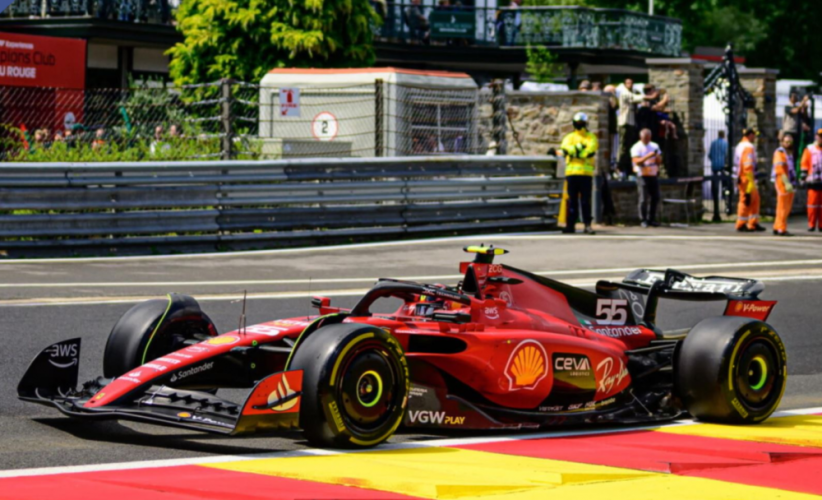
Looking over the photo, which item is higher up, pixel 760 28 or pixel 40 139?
pixel 760 28

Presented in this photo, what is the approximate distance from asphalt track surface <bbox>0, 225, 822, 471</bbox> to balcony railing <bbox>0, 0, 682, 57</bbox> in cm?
1702

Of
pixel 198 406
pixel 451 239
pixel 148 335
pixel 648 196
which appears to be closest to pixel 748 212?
pixel 648 196

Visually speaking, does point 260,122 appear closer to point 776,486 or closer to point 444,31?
point 776,486

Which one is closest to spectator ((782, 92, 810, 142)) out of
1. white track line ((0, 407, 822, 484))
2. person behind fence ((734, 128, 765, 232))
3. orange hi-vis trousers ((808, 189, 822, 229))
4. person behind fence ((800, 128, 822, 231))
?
person behind fence ((800, 128, 822, 231))

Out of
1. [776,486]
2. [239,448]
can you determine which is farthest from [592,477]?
[239,448]

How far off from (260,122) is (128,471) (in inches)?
573

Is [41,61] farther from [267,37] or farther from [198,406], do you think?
[198,406]

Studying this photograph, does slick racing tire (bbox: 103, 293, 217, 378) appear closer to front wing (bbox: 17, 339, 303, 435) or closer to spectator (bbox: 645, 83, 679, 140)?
front wing (bbox: 17, 339, 303, 435)

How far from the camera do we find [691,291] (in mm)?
8805

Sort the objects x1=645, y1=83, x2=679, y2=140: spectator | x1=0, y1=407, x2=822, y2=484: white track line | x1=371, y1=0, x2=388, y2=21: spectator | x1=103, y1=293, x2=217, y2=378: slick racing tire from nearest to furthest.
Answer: x1=0, y1=407, x2=822, y2=484: white track line
x1=103, y1=293, x2=217, y2=378: slick racing tire
x1=645, y1=83, x2=679, y2=140: spectator
x1=371, y1=0, x2=388, y2=21: spectator

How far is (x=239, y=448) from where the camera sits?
6.81m

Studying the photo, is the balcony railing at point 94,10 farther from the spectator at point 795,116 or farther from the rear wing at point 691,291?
the rear wing at point 691,291

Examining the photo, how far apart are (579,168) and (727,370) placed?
12.4 meters

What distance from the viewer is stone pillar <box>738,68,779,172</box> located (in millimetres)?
26641
